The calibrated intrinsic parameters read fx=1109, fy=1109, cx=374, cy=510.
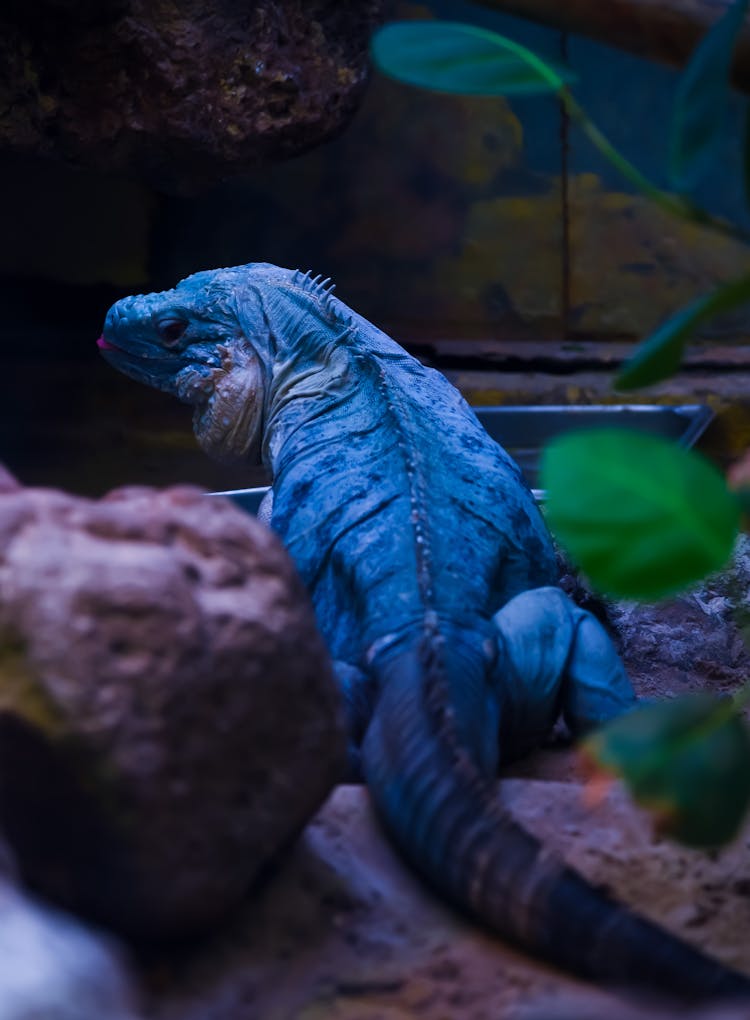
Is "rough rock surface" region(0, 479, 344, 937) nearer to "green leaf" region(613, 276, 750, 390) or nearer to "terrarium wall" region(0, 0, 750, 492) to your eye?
"green leaf" region(613, 276, 750, 390)

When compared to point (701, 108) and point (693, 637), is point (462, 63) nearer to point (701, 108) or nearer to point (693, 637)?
point (701, 108)

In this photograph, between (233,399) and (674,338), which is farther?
(233,399)

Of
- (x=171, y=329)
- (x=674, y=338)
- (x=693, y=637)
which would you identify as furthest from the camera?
(x=693, y=637)

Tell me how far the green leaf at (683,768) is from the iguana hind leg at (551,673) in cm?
113

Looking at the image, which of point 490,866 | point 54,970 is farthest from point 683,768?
point 54,970

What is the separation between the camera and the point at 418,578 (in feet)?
8.03

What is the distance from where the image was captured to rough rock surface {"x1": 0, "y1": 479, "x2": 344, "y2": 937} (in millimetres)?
1389

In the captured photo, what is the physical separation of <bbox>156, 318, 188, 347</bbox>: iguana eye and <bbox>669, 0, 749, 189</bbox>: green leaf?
2.01 m

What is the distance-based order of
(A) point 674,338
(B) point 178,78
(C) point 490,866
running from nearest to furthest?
(A) point 674,338
(C) point 490,866
(B) point 178,78

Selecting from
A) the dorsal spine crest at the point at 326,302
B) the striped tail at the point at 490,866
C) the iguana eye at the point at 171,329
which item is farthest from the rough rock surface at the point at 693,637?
the iguana eye at the point at 171,329

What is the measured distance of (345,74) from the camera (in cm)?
464

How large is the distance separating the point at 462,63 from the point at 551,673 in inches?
54.4

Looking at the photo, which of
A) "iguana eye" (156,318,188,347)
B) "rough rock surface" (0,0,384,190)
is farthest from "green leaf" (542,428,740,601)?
"rough rock surface" (0,0,384,190)

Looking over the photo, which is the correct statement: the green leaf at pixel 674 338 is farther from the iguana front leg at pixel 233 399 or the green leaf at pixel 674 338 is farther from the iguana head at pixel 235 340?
the iguana front leg at pixel 233 399
